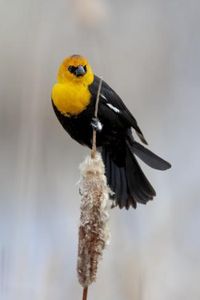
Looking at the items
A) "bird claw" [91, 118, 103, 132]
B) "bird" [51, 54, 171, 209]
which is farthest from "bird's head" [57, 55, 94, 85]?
"bird claw" [91, 118, 103, 132]

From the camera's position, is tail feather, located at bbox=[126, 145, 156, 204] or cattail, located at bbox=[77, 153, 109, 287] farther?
tail feather, located at bbox=[126, 145, 156, 204]

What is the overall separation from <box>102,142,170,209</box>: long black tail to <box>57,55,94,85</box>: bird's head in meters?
0.27

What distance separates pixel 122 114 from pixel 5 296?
0.51 meters

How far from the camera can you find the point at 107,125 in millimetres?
1305

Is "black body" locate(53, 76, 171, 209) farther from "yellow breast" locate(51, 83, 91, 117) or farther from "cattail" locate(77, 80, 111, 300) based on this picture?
"cattail" locate(77, 80, 111, 300)

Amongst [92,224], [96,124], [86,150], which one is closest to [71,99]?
[96,124]

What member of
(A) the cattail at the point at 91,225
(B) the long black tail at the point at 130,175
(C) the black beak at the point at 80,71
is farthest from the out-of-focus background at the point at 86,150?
(A) the cattail at the point at 91,225

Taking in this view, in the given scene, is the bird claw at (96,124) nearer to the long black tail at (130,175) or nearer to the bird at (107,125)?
the bird at (107,125)

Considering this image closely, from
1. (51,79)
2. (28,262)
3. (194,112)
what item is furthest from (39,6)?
(28,262)

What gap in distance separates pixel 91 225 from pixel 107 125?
657mm

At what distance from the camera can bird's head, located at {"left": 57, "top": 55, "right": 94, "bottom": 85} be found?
111cm

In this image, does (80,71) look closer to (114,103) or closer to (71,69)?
(71,69)

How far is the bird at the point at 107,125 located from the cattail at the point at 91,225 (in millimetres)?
451

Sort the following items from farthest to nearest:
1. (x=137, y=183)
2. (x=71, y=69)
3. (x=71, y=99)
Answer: (x=137, y=183) → (x=71, y=99) → (x=71, y=69)
